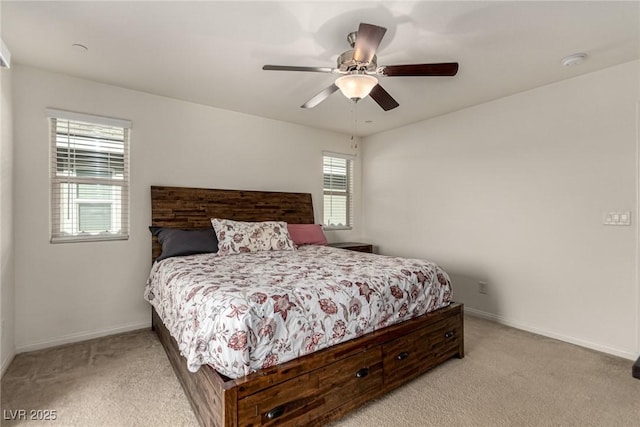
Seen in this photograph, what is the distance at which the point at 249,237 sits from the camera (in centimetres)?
336

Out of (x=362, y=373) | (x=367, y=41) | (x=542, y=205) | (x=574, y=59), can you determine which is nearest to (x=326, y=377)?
→ (x=362, y=373)

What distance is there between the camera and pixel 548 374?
2.36 meters

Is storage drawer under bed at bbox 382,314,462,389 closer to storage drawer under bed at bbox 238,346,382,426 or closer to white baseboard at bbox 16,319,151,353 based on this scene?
storage drawer under bed at bbox 238,346,382,426

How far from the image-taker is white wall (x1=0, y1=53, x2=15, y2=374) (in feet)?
7.68

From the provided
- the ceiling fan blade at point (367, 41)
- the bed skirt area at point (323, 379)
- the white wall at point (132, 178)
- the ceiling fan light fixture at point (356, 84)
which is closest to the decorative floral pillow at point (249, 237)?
the white wall at point (132, 178)

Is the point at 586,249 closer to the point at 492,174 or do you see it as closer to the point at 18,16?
the point at 492,174

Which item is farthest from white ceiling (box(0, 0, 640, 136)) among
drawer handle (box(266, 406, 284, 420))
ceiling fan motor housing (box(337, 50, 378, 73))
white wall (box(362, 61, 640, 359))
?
drawer handle (box(266, 406, 284, 420))

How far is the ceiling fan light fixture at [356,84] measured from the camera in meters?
2.08

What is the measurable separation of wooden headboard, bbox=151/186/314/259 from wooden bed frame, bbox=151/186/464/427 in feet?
3.60

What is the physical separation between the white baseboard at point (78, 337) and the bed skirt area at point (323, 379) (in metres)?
1.07

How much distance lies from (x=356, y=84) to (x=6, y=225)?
2.93 metres

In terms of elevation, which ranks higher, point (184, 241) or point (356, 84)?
point (356, 84)

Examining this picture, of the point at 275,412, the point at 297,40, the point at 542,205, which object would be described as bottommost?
the point at 275,412

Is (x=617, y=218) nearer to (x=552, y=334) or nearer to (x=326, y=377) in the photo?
(x=552, y=334)
